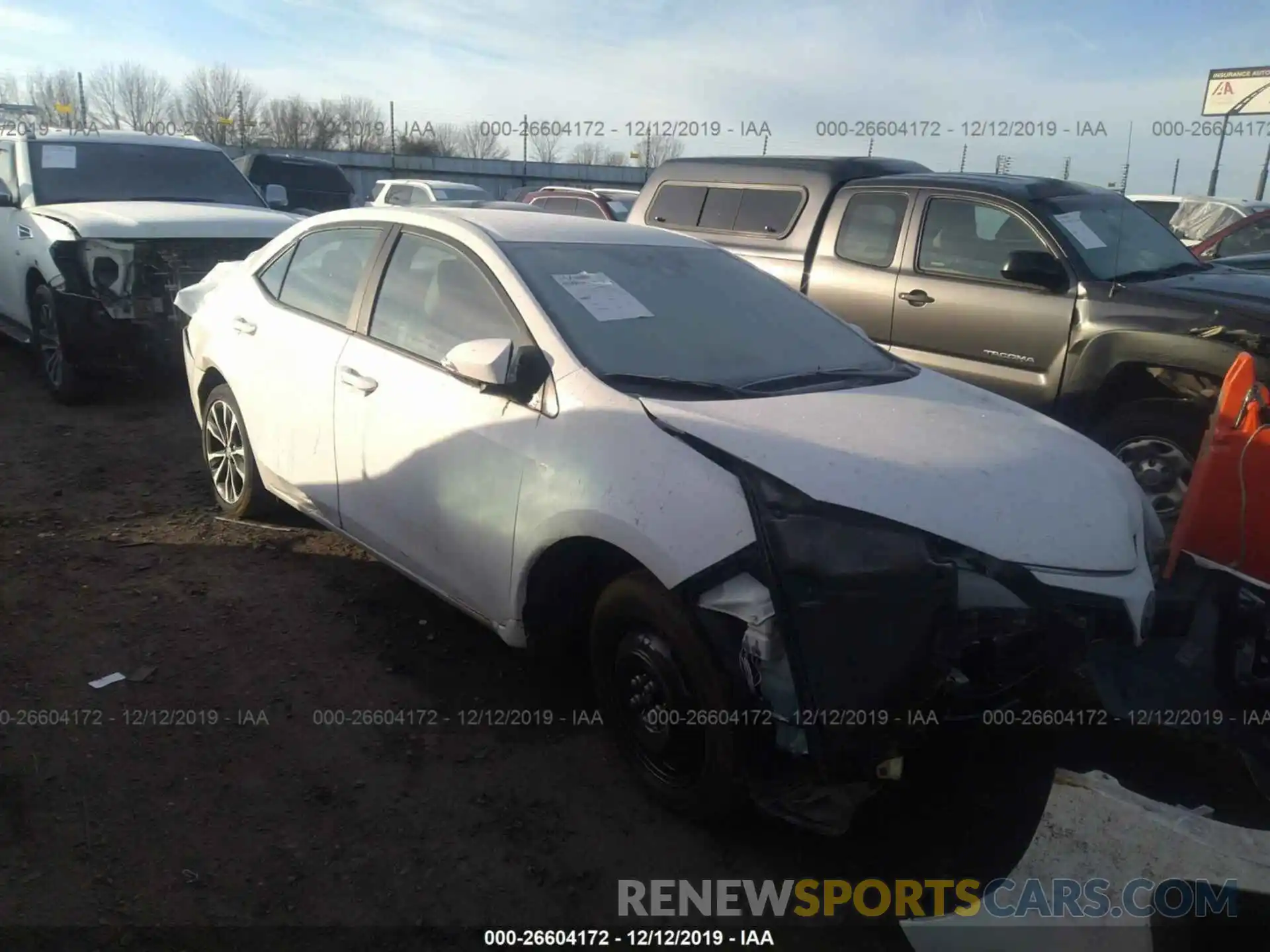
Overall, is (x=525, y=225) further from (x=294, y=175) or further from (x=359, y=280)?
(x=294, y=175)

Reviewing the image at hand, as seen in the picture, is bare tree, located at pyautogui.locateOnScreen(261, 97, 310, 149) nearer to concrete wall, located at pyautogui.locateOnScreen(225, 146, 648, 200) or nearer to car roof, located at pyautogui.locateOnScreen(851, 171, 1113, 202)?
concrete wall, located at pyautogui.locateOnScreen(225, 146, 648, 200)

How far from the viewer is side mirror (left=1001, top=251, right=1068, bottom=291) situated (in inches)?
217

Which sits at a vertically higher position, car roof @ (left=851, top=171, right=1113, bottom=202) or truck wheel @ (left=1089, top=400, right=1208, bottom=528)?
car roof @ (left=851, top=171, right=1113, bottom=202)

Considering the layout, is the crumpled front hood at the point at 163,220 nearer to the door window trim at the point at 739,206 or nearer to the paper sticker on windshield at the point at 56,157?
the paper sticker on windshield at the point at 56,157

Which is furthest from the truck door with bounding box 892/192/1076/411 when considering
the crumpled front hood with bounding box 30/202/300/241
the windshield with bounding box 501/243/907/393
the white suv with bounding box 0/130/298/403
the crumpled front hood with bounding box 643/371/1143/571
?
the white suv with bounding box 0/130/298/403

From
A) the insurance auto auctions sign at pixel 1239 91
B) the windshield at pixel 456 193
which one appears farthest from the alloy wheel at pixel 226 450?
the insurance auto auctions sign at pixel 1239 91

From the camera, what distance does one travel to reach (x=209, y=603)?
4074mm

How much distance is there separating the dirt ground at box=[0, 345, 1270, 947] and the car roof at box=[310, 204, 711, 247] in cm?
161

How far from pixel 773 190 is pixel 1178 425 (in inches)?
131

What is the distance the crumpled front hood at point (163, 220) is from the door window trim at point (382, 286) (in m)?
2.72

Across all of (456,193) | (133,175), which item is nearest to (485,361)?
(133,175)

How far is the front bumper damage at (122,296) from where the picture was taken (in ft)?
21.2

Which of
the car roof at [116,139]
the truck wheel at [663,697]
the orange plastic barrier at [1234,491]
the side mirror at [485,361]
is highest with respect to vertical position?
the car roof at [116,139]

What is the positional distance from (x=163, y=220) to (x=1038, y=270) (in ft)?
18.7
